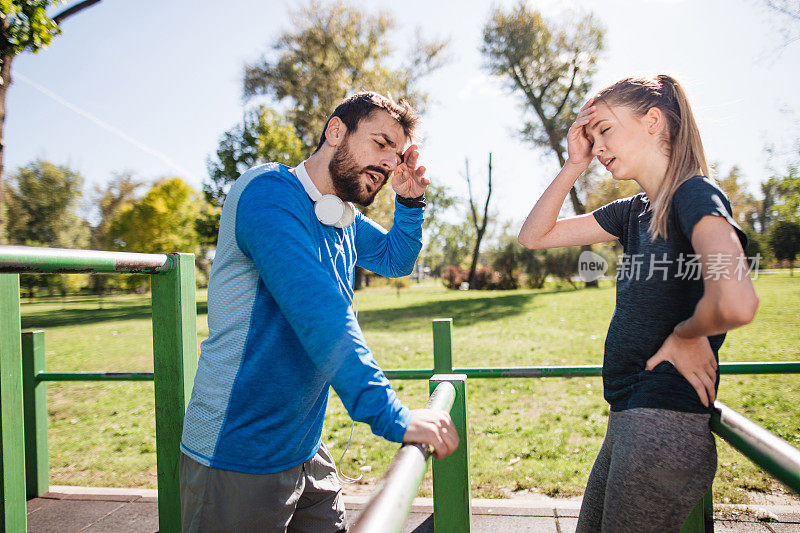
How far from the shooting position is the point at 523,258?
83.1 feet

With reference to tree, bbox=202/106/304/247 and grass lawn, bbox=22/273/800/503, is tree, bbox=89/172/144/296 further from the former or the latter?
grass lawn, bbox=22/273/800/503

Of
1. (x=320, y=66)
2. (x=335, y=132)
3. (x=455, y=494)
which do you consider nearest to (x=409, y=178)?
(x=335, y=132)

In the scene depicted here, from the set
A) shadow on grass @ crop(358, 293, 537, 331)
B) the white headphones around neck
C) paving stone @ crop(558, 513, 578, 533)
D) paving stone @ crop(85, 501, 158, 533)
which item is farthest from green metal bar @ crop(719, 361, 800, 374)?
shadow on grass @ crop(358, 293, 537, 331)

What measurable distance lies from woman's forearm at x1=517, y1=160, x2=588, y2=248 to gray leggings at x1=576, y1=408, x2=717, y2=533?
0.79 metres

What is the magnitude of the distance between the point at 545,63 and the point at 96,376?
22.8 metres

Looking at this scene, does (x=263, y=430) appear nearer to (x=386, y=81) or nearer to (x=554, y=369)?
(x=554, y=369)

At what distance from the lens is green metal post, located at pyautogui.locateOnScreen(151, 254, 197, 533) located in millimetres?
1772

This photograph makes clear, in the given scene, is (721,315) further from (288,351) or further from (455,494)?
(288,351)

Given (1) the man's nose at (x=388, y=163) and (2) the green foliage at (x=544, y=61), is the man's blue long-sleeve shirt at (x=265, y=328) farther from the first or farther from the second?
(2) the green foliage at (x=544, y=61)

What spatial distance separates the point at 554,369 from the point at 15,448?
91.1 inches

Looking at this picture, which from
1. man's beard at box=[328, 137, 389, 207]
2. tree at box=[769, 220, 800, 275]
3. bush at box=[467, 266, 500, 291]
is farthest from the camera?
bush at box=[467, 266, 500, 291]

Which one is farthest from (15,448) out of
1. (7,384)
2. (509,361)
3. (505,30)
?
(505,30)

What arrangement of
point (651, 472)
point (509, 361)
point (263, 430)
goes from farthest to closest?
1. point (509, 361)
2. point (263, 430)
3. point (651, 472)

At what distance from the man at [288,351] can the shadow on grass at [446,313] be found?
432 inches
